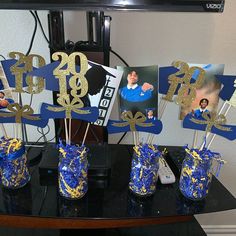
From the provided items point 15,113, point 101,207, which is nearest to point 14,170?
point 15,113

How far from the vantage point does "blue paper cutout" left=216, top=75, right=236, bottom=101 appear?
0.71m

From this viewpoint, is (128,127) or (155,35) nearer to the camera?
(128,127)

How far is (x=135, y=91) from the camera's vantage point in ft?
2.43

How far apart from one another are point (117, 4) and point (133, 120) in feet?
1.01

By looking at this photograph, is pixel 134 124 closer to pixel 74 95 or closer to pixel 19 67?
pixel 74 95

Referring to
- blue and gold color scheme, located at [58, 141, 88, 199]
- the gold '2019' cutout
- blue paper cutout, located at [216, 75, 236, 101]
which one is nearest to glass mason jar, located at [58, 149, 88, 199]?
blue and gold color scheme, located at [58, 141, 88, 199]

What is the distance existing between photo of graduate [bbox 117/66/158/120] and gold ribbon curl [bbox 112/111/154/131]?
0.15 ft

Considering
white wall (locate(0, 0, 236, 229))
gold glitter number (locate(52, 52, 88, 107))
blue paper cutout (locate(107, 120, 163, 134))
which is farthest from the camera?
white wall (locate(0, 0, 236, 229))

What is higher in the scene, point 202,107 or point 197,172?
point 202,107

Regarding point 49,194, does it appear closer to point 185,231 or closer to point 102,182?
point 102,182

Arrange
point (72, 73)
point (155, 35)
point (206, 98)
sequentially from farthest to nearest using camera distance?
1. point (155, 35)
2. point (206, 98)
3. point (72, 73)

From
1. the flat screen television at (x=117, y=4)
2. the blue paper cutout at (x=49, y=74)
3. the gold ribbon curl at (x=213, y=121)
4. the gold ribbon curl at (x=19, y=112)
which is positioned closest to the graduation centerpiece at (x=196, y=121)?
the gold ribbon curl at (x=213, y=121)

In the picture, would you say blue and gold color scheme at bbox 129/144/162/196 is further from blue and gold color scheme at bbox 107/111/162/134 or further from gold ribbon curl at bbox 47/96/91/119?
gold ribbon curl at bbox 47/96/91/119

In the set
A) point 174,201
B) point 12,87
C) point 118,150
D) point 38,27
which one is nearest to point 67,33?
point 38,27
